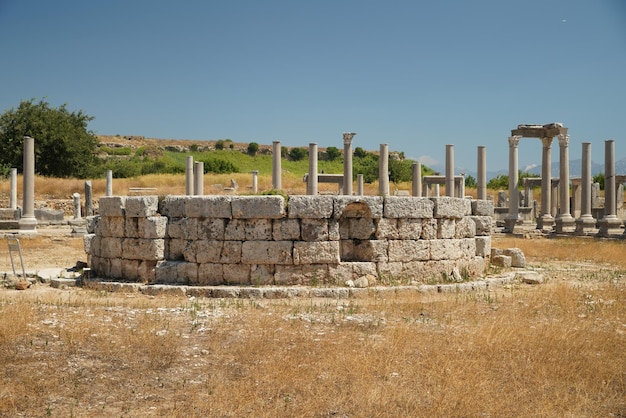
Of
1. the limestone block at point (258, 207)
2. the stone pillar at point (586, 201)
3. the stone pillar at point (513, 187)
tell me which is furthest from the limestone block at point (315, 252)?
the stone pillar at point (513, 187)

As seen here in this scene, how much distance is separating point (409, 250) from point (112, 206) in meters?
5.91

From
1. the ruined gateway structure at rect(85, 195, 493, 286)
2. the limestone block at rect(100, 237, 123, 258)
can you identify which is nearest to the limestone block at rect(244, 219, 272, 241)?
the ruined gateway structure at rect(85, 195, 493, 286)

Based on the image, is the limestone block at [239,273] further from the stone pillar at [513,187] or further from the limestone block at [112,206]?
the stone pillar at [513,187]

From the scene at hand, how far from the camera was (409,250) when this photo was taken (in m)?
11.8

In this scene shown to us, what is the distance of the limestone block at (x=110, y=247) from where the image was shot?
12.2 metres

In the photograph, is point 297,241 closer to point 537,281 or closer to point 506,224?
point 537,281

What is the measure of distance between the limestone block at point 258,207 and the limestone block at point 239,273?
92 cm

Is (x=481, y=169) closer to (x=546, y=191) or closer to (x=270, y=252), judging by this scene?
(x=546, y=191)

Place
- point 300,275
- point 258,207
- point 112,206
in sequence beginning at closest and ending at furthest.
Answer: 1. point 258,207
2. point 300,275
3. point 112,206

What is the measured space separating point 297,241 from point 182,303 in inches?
94.3

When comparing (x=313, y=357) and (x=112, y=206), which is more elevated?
(x=112, y=206)

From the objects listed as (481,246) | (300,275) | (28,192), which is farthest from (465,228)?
(28,192)

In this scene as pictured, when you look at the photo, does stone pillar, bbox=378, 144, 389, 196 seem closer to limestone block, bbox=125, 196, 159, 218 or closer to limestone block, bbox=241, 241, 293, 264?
limestone block, bbox=241, 241, 293, 264

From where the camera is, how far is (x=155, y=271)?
11.7 metres
